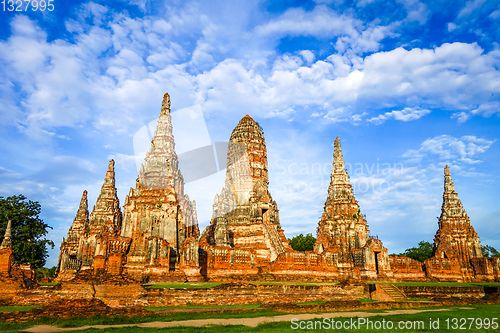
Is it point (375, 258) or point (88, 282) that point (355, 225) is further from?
point (88, 282)

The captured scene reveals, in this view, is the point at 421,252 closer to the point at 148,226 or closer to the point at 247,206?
the point at 247,206

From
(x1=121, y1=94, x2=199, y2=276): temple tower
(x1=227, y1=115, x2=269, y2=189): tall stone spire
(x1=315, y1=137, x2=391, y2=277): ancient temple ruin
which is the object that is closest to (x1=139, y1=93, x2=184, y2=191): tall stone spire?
(x1=121, y1=94, x2=199, y2=276): temple tower

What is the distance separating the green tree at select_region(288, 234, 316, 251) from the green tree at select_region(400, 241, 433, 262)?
17.8 m

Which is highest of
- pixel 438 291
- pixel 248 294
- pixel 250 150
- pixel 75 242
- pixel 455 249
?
pixel 250 150

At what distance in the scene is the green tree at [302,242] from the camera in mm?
62156

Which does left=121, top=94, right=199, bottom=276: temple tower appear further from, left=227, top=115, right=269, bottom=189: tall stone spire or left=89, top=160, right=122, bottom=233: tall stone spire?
left=227, top=115, right=269, bottom=189: tall stone spire

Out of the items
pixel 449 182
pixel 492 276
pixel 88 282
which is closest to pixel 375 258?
pixel 492 276

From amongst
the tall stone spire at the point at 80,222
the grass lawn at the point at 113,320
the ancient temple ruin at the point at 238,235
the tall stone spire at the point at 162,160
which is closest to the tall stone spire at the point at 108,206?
the ancient temple ruin at the point at 238,235

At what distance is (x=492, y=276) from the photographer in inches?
1545

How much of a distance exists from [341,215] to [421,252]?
106 feet

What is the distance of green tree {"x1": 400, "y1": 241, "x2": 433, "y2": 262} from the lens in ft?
205

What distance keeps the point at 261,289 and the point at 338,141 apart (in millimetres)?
29796

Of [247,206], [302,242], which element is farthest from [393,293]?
[302,242]

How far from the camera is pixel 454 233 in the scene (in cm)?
4250
